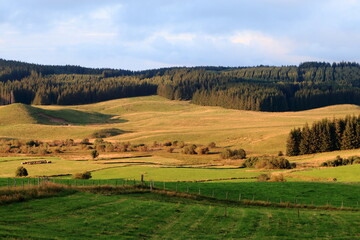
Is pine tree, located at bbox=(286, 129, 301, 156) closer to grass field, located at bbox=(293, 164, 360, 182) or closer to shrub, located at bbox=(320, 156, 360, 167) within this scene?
shrub, located at bbox=(320, 156, 360, 167)

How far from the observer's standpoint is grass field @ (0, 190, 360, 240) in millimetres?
22594

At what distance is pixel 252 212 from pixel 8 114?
5542 inches

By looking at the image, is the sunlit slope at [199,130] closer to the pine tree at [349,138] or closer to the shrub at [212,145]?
the shrub at [212,145]

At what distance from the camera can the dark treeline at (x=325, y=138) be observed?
288 feet

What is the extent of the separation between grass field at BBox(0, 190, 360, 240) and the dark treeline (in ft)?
191

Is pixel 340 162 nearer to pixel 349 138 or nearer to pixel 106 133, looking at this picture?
pixel 349 138

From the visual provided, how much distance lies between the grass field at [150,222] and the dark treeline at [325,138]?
58.2 m

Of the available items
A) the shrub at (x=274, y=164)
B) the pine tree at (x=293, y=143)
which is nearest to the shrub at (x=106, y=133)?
the pine tree at (x=293, y=143)

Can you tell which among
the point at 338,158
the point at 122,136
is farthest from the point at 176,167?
the point at 122,136

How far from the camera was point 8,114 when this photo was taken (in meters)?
156

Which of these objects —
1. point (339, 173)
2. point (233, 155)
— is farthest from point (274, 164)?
point (233, 155)

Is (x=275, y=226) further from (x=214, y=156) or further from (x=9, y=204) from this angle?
(x=214, y=156)

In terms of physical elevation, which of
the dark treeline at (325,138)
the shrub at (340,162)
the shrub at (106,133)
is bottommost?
the shrub at (340,162)

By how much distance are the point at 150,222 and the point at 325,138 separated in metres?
69.9
